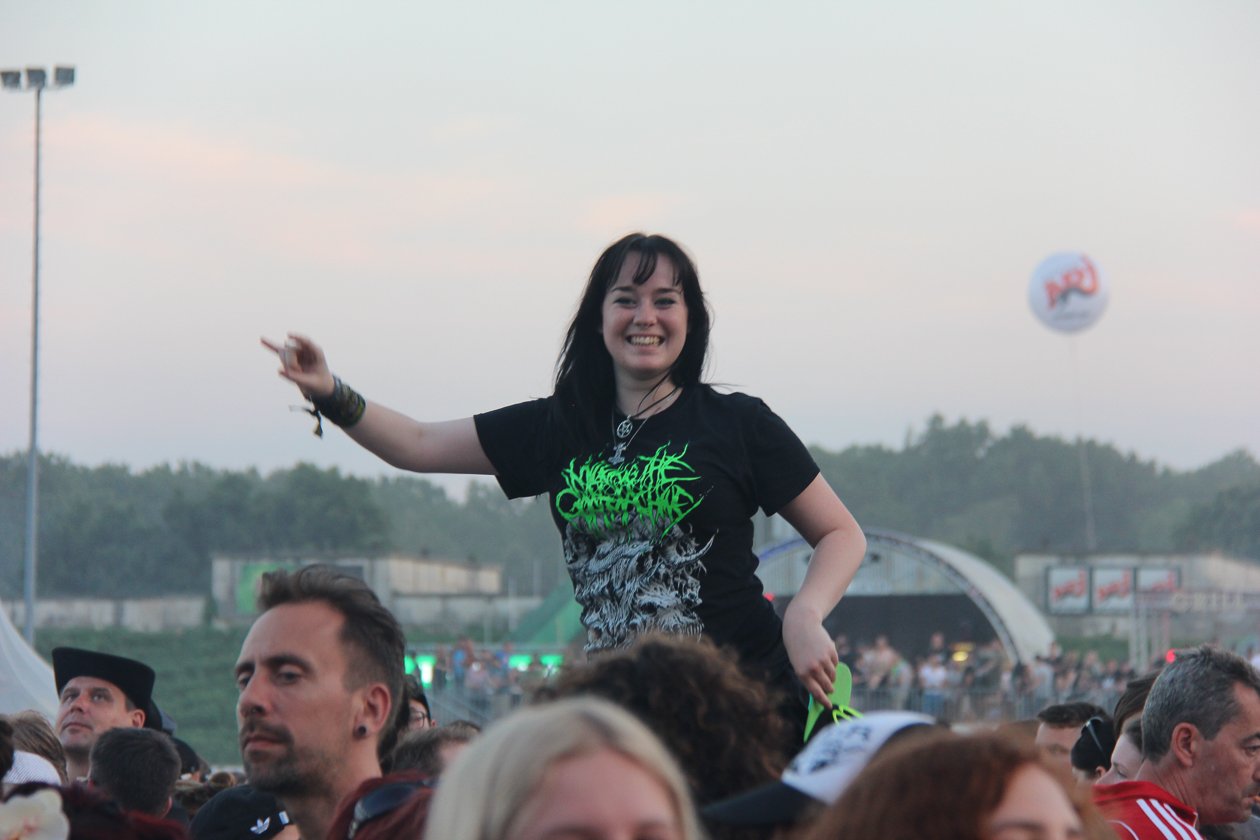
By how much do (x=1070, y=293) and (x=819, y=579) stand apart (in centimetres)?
5005

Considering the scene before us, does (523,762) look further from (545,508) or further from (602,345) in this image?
(545,508)

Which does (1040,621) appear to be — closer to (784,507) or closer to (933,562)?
(933,562)

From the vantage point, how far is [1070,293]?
5238 centimetres

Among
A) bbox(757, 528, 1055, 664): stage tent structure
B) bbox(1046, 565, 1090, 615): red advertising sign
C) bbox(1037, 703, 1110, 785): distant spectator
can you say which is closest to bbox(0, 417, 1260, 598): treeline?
bbox(1046, 565, 1090, 615): red advertising sign

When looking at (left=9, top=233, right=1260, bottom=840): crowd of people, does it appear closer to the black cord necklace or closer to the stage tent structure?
the black cord necklace

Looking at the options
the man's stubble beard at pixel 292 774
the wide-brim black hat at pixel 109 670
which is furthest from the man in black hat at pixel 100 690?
the man's stubble beard at pixel 292 774

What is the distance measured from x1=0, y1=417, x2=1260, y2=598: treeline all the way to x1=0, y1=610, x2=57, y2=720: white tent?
232 ft

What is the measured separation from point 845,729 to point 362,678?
62.1 inches

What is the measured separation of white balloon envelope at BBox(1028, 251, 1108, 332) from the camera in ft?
171

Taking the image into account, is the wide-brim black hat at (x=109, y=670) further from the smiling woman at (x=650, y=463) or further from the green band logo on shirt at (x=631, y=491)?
the green band logo on shirt at (x=631, y=491)

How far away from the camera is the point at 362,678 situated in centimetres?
373

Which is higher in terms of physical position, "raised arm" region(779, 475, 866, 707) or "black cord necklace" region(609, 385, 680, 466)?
"black cord necklace" region(609, 385, 680, 466)

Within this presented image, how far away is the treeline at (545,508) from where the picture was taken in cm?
8100

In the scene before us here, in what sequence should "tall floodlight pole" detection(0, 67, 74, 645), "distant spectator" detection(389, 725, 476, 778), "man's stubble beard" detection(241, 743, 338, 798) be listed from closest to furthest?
1. "man's stubble beard" detection(241, 743, 338, 798)
2. "distant spectator" detection(389, 725, 476, 778)
3. "tall floodlight pole" detection(0, 67, 74, 645)
